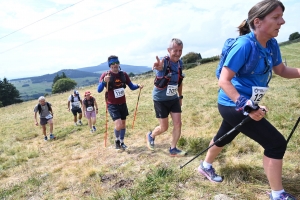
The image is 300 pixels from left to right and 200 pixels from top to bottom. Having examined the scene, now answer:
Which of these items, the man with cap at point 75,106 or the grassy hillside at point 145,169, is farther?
the man with cap at point 75,106

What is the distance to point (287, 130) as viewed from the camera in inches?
223

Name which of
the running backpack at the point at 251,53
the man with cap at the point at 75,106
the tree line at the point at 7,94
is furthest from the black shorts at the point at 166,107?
the tree line at the point at 7,94

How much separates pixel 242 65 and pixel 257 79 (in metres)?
0.33

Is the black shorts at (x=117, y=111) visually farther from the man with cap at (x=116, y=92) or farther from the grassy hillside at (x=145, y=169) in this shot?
the grassy hillside at (x=145, y=169)

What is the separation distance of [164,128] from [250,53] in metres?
3.19

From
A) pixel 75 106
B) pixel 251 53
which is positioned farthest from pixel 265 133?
pixel 75 106

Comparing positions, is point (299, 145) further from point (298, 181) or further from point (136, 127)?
point (136, 127)

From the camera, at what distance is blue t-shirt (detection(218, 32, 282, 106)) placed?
107 inches


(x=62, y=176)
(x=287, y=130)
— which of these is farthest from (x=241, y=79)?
(x=62, y=176)

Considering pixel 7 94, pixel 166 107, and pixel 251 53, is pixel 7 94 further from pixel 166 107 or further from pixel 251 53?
pixel 251 53

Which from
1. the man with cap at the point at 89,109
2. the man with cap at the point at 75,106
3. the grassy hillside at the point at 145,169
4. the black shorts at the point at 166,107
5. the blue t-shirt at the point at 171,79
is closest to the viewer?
the grassy hillside at the point at 145,169

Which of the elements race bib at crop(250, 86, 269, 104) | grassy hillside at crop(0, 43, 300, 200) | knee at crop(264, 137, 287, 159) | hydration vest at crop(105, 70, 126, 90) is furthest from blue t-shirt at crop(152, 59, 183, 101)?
knee at crop(264, 137, 287, 159)

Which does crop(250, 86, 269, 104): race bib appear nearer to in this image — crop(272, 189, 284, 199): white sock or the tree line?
crop(272, 189, 284, 199): white sock

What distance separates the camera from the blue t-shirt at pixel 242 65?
273cm
